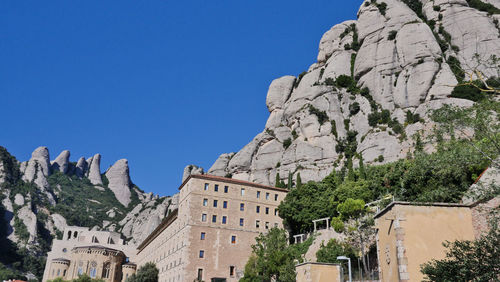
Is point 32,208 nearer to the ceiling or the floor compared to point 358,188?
nearer to the ceiling

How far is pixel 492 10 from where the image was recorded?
300 ft

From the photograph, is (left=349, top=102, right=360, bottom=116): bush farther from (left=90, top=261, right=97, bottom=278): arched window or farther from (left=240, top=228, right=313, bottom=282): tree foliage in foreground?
(left=90, top=261, right=97, bottom=278): arched window

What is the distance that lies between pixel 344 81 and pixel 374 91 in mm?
9396

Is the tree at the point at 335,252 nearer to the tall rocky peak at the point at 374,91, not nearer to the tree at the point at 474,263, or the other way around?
the tree at the point at 474,263

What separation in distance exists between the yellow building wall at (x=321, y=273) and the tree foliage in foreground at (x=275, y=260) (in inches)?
443

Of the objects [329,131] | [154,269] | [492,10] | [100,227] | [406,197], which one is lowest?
[154,269]

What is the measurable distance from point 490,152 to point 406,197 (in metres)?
27.3

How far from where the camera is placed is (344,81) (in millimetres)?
97812

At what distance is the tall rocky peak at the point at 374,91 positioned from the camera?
79562mm

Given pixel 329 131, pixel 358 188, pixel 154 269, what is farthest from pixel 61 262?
pixel 358 188

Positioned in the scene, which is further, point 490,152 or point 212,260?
point 212,260

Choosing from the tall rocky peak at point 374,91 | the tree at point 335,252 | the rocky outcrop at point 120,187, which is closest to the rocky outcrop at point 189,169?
the tall rocky peak at point 374,91

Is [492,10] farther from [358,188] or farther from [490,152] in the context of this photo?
[490,152]

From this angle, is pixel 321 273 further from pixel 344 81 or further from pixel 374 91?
pixel 344 81
